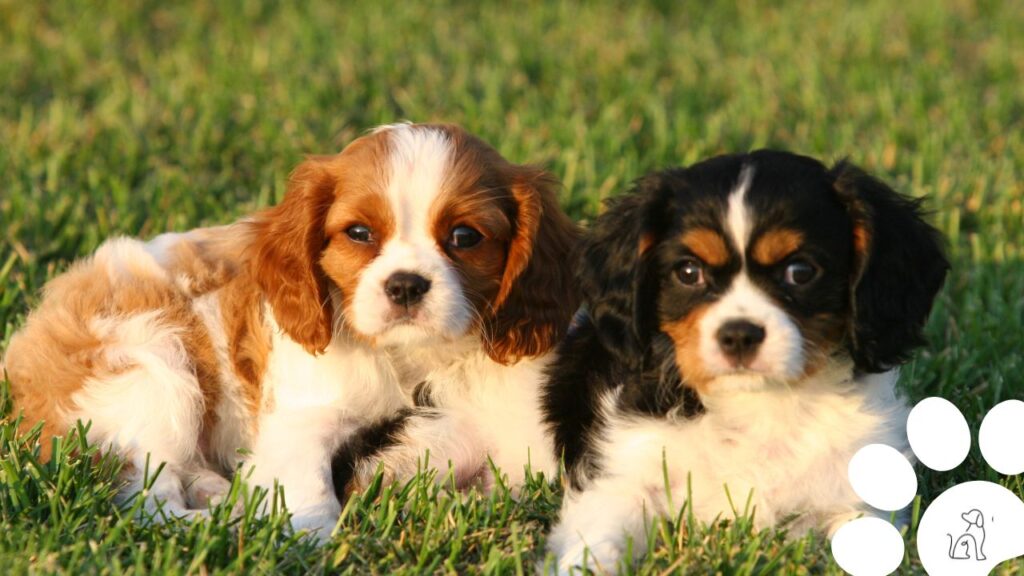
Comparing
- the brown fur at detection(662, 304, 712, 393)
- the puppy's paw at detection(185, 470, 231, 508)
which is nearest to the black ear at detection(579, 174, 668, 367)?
the brown fur at detection(662, 304, 712, 393)

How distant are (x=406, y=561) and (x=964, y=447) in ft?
6.19

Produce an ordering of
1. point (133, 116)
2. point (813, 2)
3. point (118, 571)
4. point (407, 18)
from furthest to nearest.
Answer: point (813, 2) < point (407, 18) < point (133, 116) < point (118, 571)

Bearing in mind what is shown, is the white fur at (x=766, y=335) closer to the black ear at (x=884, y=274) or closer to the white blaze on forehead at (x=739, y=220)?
the white blaze on forehead at (x=739, y=220)

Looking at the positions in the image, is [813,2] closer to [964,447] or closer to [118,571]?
[964,447]

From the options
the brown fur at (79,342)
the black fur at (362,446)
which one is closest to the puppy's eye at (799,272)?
the black fur at (362,446)

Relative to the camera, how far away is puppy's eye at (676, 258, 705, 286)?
397 centimetres

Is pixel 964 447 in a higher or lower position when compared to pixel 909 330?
lower

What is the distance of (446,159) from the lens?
4543 mm

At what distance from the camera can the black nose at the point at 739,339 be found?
148 inches

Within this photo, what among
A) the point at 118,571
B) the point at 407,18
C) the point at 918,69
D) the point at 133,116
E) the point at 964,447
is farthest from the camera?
the point at 407,18

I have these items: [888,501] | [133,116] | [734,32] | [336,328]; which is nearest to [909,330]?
[888,501]

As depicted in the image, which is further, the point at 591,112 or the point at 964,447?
the point at 591,112

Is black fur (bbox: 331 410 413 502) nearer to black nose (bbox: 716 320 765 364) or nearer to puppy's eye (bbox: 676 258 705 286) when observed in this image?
puppy's eye (bbox: 676 258 705 286)

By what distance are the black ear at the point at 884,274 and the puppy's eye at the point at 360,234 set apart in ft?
5.08
